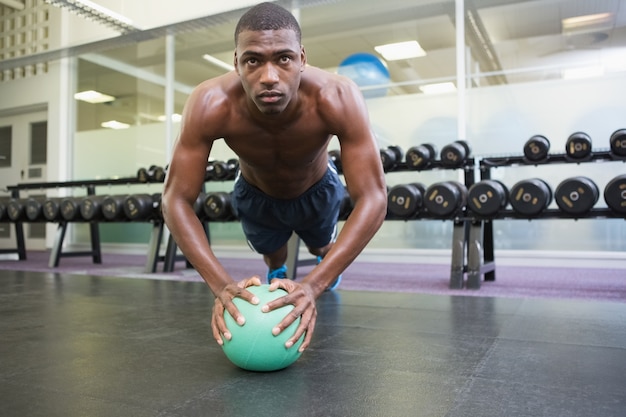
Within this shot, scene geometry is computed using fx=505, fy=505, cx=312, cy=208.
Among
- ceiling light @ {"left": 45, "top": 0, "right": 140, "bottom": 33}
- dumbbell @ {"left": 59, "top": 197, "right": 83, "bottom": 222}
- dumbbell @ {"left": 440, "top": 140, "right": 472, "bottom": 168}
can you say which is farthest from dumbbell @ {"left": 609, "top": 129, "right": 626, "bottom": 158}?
ceiling light @ {"left": 45, "top": 0, "right": 140, "bottom": 33}

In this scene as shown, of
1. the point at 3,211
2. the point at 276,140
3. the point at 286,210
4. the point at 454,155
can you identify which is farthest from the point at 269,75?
the point at 3,211

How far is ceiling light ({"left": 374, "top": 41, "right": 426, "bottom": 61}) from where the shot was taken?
520 cm

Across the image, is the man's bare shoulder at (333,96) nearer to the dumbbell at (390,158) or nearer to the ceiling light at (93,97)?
the dumbbell at (390,158)

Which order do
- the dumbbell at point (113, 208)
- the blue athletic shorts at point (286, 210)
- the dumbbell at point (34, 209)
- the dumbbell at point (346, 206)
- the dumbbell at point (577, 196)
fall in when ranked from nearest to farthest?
the blue athletic shorts at point (286, 210) < the dumbbell at point (577, 196) < the dumbbell at point (346, 206) < the dumbbell at point (113, 208) < the dumbbell at point (34, 209)

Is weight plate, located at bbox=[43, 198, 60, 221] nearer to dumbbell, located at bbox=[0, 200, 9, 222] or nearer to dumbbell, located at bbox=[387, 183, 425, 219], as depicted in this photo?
dumbbell, located at bbox=[0, 200, 9, 222]

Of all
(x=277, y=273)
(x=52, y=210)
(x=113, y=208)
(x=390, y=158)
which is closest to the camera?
(x=277, y=273)

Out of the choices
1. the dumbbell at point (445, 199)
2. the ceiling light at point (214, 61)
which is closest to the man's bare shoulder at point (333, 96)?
the dumbbell at point (445, 199)

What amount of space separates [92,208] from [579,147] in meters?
3.58

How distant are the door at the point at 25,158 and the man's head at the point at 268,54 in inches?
260

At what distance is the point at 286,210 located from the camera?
1.95m

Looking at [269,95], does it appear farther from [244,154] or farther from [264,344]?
[264,344]

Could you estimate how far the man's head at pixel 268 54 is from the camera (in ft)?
3.64

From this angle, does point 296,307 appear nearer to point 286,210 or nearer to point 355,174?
point 355,174

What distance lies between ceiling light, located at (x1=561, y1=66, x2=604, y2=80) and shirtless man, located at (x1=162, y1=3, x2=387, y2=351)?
140 inches
